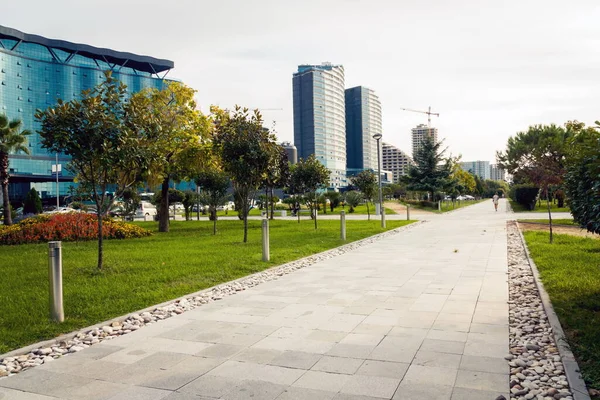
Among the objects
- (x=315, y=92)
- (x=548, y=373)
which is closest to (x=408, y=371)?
(x=548, y=373)

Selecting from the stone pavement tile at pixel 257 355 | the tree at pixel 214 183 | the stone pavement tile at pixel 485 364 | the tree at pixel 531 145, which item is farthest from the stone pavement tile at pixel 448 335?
the tree at pixel 531 145

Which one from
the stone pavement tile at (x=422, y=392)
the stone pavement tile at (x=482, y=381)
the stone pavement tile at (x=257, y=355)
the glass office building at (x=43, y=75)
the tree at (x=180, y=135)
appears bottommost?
the stone pavement tile at (x=257, y=355)

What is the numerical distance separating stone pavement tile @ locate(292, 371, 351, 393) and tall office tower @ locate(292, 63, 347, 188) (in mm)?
146537

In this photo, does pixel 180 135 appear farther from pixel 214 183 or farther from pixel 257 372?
pixel 257 372

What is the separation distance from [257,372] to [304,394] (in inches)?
25.7

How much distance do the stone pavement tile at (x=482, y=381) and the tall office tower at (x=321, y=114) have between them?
14653 cm

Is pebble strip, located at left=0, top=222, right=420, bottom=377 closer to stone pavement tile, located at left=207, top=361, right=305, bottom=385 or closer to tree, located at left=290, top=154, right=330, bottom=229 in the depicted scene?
stone pavement tile, located at left=207, top=361, right=305, bottom=385

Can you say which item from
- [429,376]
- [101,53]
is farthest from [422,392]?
[101,53]

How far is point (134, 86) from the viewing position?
100625 millimetres

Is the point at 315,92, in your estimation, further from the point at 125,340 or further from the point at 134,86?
the point at 125,340

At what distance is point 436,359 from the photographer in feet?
14.7

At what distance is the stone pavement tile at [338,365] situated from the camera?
424 cm

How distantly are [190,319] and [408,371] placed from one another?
3.17 metres

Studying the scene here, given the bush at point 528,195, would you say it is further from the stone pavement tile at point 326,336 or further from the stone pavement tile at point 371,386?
the stone pavement tile at point 371,386
